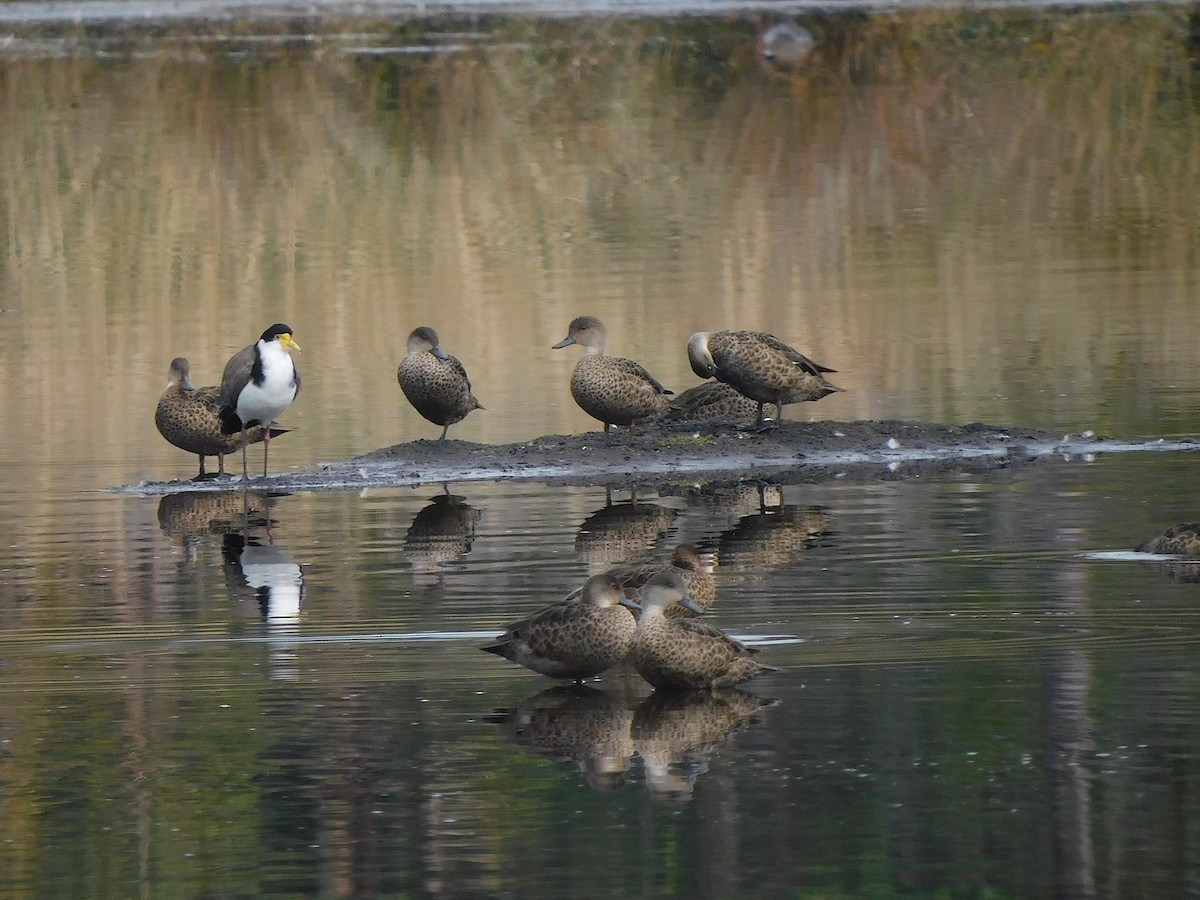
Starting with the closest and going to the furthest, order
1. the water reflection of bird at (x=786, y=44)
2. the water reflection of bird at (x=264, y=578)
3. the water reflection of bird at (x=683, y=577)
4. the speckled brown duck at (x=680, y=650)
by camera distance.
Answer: the speckled brown duck at (x=680, y=650) → the water reflection of bird at (x=683, y=577) → the water reflection of bird at (x=264, y=578) → the water reflection of bird at (x=786, y=44)

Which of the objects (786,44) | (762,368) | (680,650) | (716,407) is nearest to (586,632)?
(680,650)

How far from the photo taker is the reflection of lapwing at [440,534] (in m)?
13.3

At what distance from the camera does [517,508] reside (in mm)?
15211

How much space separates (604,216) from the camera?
31.2 m

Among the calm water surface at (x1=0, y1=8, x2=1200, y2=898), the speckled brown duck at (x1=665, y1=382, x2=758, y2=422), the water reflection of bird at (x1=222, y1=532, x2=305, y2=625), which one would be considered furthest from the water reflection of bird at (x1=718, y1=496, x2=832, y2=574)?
the speckled brown duck at (x1=665, y1=382, x2=758, y2=422)

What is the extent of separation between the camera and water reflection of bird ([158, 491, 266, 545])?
49.2 feet

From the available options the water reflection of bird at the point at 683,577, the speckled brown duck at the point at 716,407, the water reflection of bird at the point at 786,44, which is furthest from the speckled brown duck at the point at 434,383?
the water reflection of bird at the point at 786,44

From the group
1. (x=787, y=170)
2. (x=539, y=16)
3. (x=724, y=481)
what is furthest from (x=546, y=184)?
(x=539, y=16)

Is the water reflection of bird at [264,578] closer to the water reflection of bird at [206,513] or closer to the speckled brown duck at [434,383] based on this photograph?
the water reflection of bird at [206,513]

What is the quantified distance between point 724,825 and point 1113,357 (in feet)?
43.2

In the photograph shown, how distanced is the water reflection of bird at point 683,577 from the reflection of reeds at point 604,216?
23.7 ft

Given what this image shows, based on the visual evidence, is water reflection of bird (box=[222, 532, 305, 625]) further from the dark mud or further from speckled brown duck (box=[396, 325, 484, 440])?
speckled brown duck (box=[396, 325, 484, 440])

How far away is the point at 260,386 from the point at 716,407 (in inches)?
124

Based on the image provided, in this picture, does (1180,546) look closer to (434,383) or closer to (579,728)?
(579,728)
